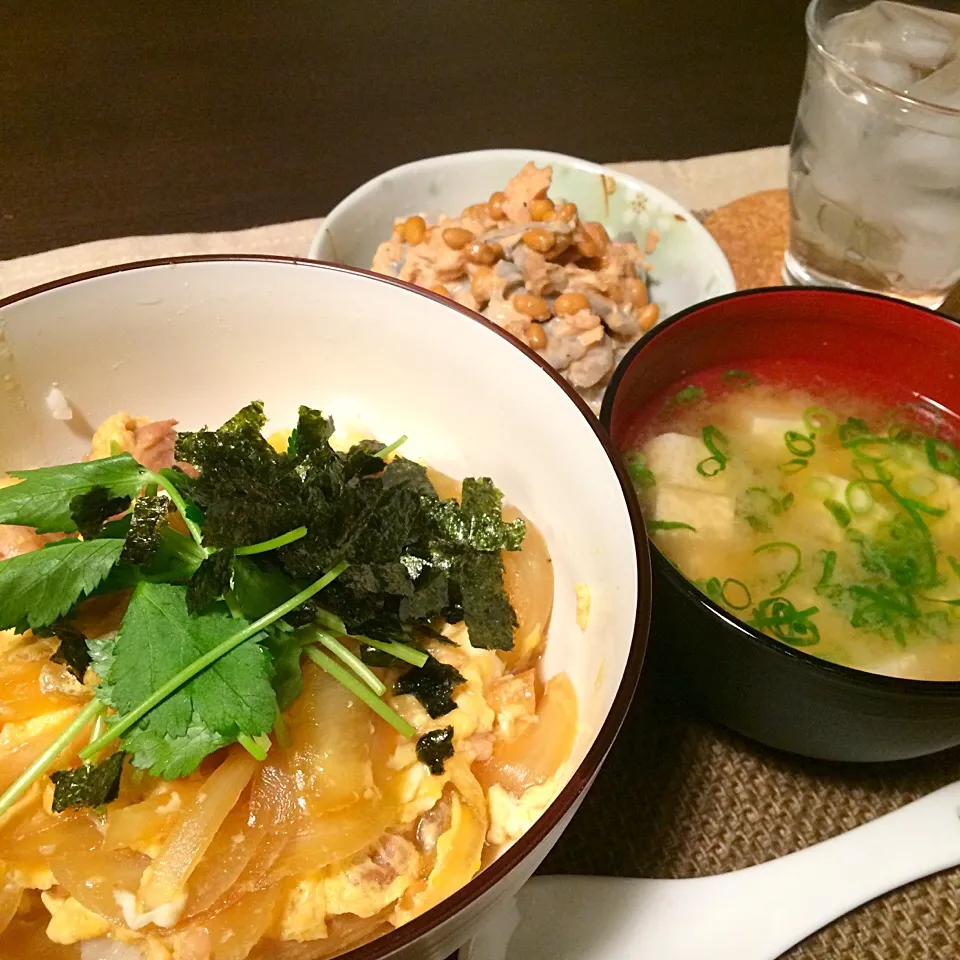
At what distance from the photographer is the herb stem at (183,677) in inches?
32.4

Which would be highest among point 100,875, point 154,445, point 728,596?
point 154,445

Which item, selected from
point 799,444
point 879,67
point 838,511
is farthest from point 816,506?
point 879,67

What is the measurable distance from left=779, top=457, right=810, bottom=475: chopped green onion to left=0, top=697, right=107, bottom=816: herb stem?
3.57 feet

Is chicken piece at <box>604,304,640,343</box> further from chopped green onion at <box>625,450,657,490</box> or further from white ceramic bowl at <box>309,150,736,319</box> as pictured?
chopped green onion at <box>625,450,657,490</box>

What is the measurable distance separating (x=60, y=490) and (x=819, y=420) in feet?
3.95

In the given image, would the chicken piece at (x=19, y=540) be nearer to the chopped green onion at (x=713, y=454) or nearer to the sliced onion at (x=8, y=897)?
the sliced onion at (x=8, y=897)

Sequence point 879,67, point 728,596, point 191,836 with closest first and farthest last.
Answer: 1. point 191,836
2. point 728,596
3. point 879,67

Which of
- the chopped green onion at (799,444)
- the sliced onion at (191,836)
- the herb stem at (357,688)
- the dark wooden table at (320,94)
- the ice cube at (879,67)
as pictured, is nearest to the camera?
the sliced onion at (191,836)

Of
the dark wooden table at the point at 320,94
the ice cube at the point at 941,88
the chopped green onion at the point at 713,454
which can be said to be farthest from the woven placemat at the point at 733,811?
the dark wooden table at the point at 320,94

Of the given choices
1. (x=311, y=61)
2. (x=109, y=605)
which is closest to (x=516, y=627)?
(x=109, y=605)

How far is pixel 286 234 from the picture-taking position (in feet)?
6.67

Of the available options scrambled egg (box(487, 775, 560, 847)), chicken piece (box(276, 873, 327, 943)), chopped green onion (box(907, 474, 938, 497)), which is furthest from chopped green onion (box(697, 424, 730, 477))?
chicken piece (box(276, 873, 327, 943))

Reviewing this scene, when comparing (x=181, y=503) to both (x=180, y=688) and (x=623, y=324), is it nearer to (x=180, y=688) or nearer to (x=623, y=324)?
(x=180, y=688)

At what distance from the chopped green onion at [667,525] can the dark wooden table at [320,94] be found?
134 centimetres
